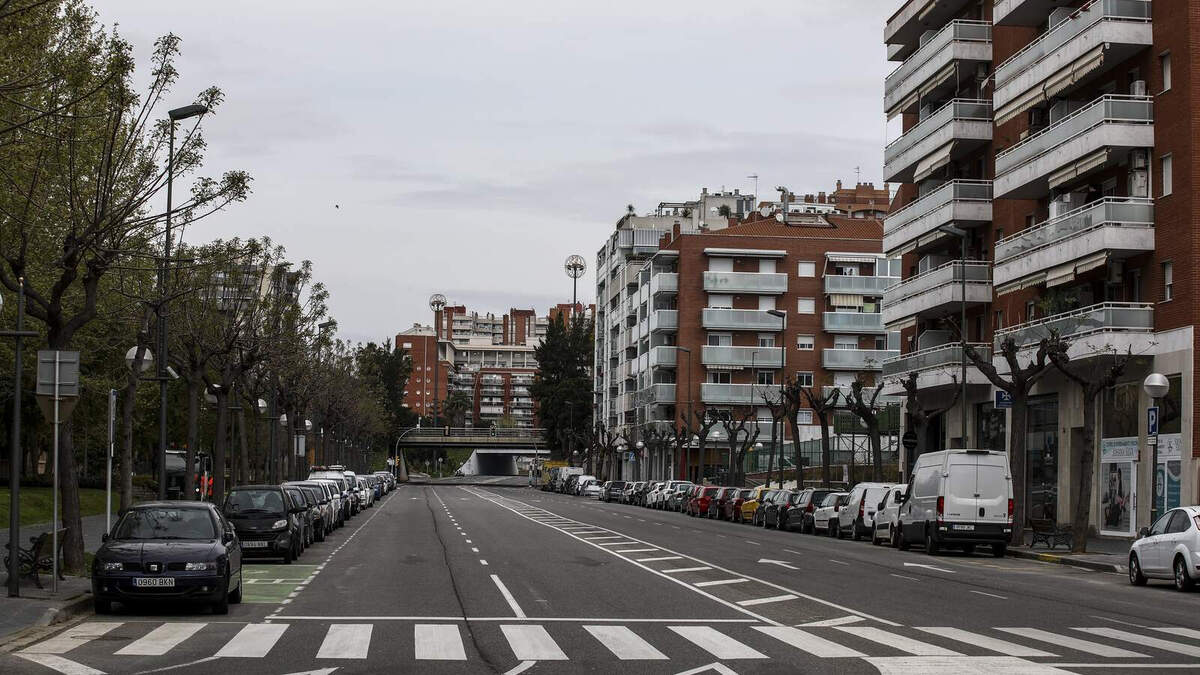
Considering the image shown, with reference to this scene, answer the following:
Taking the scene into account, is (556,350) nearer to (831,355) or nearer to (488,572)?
(831,355)

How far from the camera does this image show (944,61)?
53.9 metres

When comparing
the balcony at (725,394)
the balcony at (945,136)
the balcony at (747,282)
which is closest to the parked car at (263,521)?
the balcony at (945,136)

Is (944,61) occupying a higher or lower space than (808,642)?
higher

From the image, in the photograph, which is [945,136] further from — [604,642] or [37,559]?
[604,642]

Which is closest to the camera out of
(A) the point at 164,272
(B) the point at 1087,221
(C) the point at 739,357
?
(A) the point at 164,272

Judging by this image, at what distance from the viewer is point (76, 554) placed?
22.9 m

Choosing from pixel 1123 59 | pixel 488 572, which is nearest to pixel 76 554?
pixel 488 572

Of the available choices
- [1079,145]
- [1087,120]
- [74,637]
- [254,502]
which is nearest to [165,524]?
[74,637]

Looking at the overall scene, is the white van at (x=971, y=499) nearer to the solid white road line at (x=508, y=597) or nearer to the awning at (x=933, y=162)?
the solid white road line at (x=508, y=597)

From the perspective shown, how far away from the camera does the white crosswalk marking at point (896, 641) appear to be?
14.4 m

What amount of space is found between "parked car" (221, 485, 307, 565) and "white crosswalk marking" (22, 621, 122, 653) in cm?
1166

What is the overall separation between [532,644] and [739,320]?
281 feet

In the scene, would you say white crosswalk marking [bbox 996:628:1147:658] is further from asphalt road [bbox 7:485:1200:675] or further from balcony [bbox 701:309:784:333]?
balcony [bbox 701:309:784:333]

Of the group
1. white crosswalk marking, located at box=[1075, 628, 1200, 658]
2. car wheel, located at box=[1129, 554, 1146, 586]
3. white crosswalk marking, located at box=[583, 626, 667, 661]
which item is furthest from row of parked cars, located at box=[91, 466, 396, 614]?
car wheel, located at box=[1129, 554, 1146, 586]
